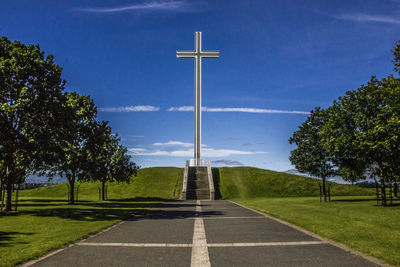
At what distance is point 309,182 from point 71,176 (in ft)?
124

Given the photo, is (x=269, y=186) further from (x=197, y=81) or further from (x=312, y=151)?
(x=197, y=81)

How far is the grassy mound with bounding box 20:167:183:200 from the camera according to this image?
147ft

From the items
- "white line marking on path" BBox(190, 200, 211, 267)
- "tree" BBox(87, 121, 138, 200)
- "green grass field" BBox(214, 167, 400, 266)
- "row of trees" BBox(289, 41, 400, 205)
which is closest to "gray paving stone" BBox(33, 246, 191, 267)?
"white line marking on path" BBox(190, 200, 211, 267)

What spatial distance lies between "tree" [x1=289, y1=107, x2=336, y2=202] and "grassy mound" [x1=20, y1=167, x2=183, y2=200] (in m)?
18.5

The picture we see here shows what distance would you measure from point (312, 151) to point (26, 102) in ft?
87.2

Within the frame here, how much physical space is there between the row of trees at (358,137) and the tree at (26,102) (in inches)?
909

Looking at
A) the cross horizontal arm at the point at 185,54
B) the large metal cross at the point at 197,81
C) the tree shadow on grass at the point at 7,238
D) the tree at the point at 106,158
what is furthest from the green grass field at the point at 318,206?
the cross horizontal arm at the point at 185,54

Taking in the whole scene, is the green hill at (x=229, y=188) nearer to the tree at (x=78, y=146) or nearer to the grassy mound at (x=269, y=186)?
the grassy mound at (x=269, y=186)

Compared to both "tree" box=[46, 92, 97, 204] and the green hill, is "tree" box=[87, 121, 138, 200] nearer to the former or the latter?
"tree" box=[46, 92, 97, 204]

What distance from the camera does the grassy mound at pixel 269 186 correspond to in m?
44.9

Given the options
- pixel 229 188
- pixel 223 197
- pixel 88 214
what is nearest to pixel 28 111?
pixel 88 214

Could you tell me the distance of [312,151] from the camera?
3133 cm

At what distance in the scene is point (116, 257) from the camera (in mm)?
7609

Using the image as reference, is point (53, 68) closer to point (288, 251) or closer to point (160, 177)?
point (288, 251)
